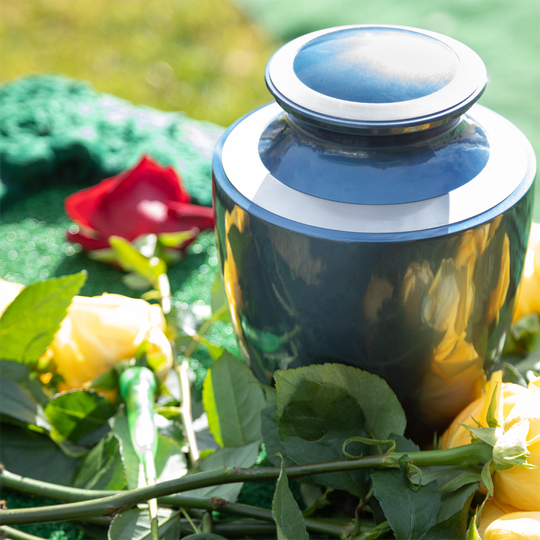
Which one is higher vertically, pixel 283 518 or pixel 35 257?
pixel 283 518

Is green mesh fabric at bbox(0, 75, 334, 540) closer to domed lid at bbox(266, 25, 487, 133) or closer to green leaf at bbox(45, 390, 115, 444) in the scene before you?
green leaf at bbox(45, 390, 115, 444)

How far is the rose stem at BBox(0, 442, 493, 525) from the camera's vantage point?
358mm

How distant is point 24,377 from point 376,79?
0.35 m

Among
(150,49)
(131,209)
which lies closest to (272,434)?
(131,209)

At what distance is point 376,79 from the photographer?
39 cm

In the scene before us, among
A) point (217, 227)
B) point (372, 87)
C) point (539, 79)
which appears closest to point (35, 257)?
point (217, 227)

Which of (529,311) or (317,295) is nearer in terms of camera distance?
(317,295)

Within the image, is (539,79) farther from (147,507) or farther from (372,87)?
(147,507)

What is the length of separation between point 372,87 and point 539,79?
1.30m

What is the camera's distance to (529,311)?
1.83 ft

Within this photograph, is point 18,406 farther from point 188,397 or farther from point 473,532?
point 473,532

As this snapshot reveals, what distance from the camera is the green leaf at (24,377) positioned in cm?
49

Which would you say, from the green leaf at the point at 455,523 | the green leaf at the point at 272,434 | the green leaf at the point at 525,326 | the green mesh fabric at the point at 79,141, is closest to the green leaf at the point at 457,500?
the green leaf at the point at 455,523

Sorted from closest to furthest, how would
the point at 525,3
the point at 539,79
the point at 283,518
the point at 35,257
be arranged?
the point at 283,518
the point at 35,257
the point at 539,79
the point at 525,3
